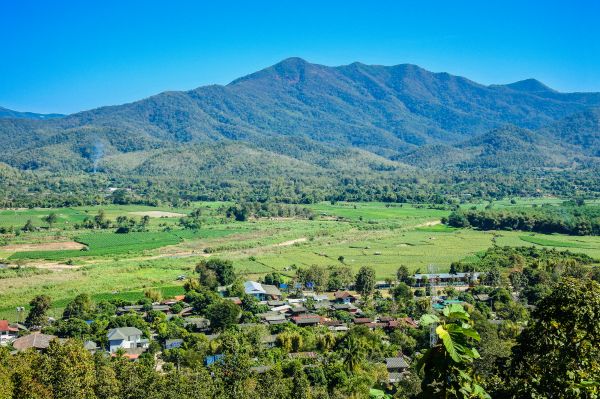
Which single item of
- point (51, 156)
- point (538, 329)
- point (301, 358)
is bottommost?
point (301, 358)

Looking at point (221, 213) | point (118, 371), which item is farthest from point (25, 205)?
point (118, 371)

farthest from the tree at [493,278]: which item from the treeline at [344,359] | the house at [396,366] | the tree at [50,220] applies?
the tree at [50,220]

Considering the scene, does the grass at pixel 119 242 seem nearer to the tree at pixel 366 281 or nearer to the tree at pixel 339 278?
the tree at pixel 339 278

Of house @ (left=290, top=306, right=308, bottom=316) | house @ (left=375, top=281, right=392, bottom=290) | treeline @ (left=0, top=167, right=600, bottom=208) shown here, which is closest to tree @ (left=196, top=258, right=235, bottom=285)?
house @ (left=290, top=306, right=308, bottom=316)

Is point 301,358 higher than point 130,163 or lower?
lower

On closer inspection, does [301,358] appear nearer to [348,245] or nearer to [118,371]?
[118,371]

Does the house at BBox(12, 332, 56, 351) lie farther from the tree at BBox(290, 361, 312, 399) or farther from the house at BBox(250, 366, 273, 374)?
the tree at BBox(290, 361, 312, 399)

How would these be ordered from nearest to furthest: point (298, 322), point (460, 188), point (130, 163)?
point (298, 322), point (460, 188), point (130, 163)

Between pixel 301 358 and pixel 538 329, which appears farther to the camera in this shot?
pixel 301 358
